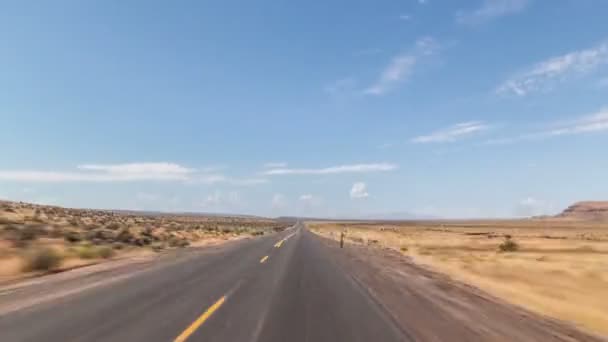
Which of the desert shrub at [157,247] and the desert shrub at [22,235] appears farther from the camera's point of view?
the desert shrub at [157,247]

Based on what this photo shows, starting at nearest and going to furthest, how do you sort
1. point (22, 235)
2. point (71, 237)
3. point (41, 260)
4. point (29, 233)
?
point (41, 260) < point (22, 235) < point (29, 233) < point (71, 237)

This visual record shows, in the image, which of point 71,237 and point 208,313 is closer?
point 208,313

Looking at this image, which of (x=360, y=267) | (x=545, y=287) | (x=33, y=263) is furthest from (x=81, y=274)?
(x=545, y=287)

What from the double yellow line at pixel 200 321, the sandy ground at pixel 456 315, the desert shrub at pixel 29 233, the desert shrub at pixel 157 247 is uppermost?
the desert shrub at pixel 29 233

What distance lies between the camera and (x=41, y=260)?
1612 cm

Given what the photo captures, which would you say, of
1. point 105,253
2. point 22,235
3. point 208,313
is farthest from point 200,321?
point 22,235

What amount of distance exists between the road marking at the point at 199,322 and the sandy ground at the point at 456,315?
3412mm

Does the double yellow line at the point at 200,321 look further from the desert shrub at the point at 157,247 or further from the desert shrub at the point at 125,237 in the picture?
the desert shrub at the point at 125,237

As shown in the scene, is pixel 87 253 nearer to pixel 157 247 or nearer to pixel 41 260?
pixel 41 260

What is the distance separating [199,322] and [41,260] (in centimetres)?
1165

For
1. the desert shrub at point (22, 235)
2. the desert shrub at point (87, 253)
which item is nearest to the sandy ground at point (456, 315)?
the desert shrub at point (87, 253)

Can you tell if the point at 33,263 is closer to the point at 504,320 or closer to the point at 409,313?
the point at 409,313

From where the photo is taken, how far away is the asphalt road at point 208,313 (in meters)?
6.71

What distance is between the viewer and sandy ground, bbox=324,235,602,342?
7277 mm
